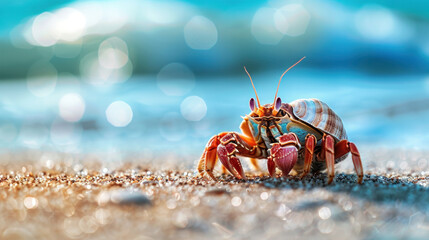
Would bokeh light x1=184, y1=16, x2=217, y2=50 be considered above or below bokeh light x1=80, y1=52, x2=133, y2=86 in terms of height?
above

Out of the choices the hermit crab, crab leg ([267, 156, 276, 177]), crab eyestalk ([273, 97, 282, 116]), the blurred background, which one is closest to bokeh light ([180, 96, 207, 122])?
the blurred background

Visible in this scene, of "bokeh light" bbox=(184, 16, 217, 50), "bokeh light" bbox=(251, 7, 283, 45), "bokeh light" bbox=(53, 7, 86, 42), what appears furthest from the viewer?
"bokeh light" bbox=(184, 16, 217, 50)

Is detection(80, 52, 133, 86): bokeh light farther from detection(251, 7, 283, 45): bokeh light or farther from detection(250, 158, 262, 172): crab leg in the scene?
detection(250, 158, 262, 172): crab leg

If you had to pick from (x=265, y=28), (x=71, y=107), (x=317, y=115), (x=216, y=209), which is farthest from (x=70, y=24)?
(x=216, y=209)

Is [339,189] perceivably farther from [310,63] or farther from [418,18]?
[418,18]

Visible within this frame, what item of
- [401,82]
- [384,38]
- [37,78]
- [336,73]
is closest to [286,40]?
[336,73]

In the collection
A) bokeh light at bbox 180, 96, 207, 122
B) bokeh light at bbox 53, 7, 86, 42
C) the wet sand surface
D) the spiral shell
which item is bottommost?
the wet sand surface
